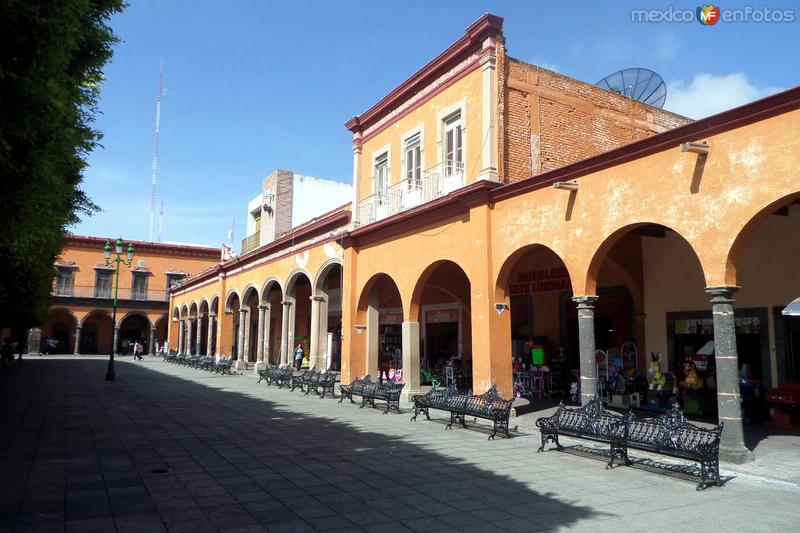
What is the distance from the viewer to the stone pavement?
16.6ft

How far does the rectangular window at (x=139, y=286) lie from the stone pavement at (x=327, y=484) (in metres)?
39.7

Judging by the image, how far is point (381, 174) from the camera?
56.1ft

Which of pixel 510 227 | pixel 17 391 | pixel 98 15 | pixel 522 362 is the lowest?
pixel 17 391

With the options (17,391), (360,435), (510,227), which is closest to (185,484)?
(360,435)

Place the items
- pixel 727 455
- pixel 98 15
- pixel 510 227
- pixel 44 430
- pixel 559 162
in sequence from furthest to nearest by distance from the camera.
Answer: pixel 559 162, pixel 510 227, pixel 44 430, pixel 727 455, pixel 98 15

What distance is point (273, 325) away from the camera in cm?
3319

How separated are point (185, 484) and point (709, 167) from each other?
8.06 m

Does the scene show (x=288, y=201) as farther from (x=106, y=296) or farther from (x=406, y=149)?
(x=106, y=296)

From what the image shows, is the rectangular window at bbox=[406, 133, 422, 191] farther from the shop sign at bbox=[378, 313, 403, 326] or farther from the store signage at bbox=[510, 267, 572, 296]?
the shop sign at bbox=[378, 313, 403, 326]

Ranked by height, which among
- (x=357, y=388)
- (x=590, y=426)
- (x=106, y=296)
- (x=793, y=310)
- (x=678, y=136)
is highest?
(x=678, y=136)

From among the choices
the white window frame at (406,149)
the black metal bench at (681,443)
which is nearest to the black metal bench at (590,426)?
the black metal bench at (681,443)

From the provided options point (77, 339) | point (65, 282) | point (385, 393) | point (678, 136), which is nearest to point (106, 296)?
point (65, 282)

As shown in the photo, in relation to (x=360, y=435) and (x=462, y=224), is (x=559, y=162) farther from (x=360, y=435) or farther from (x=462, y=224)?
(x=360, y=435)

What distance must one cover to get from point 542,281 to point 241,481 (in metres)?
10.9
